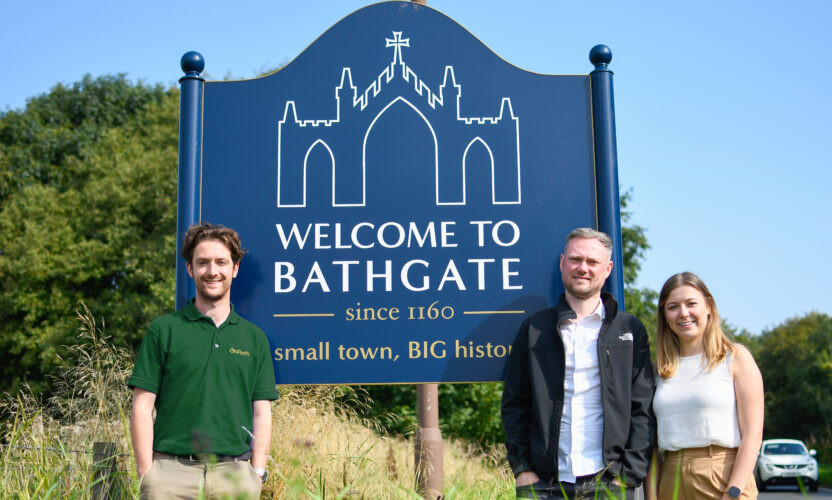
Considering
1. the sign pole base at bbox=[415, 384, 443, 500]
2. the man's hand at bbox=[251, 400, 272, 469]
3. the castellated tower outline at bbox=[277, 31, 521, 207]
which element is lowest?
the sign pole base at bbox=[415, 384, 443, 500]

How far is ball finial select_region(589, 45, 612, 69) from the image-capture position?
3699 millimetres

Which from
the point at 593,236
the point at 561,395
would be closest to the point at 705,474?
the point at 561,395

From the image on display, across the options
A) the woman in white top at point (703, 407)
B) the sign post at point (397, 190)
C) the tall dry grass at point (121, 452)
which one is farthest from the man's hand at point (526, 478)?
the sign post at point (397, 190)

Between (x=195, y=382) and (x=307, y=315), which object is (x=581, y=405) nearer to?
(x=307, y=315)

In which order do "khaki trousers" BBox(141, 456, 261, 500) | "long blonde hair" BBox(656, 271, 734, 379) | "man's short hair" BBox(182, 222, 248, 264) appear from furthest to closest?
"man's short hair" BBox(182, 222, 248, 264), "long blonde hair" BBox(656, 271, 734, 379), "khaki trousers" BBox(141, 456, 261, 500)

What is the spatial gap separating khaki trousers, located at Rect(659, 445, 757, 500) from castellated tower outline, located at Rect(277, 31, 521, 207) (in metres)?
1.46

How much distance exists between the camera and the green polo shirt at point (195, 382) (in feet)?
9.18

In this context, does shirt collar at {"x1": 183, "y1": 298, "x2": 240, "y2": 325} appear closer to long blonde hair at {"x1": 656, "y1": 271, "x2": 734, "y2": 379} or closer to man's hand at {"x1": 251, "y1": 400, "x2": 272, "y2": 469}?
man's hand at {"x1": 251, "y1": 400, "x2": 272, "y2": 469}

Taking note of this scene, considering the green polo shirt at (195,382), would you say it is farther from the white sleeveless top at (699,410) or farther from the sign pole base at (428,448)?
the white sleeveless top at (699,410)

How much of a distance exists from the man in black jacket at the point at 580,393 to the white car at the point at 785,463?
15594 millimetres

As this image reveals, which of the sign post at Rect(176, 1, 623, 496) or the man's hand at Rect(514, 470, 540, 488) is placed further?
the sign post at Rect(176, 1, 623, 496)

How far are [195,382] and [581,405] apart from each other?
1.56m

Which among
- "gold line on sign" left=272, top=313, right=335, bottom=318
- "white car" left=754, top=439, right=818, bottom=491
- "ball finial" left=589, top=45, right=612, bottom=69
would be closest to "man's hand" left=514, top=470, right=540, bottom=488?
"gold line on sign" left=272, top=313, right=335, bottom=318

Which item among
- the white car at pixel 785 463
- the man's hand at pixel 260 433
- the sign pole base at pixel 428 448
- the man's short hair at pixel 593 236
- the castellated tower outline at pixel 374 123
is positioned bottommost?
the white car at pixel 785 463
